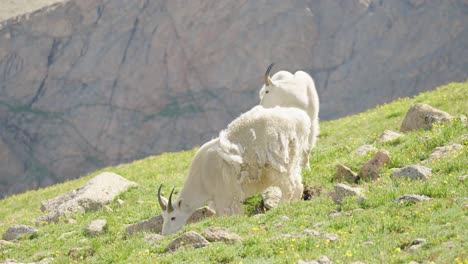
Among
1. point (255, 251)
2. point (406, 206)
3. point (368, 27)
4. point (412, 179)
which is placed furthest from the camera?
point (368, 27)

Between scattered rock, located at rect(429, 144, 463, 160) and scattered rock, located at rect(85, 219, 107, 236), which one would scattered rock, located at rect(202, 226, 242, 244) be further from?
scattered rock, located at rect(429, 144, 463, 160)

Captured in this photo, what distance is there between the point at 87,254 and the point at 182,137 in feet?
242

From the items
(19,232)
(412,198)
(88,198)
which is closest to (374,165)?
(412,198)

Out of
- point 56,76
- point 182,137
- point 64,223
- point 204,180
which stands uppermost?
point 204,180

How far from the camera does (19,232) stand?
1627cm

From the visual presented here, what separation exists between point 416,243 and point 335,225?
1.87 metres

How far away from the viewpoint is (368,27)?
283 feet

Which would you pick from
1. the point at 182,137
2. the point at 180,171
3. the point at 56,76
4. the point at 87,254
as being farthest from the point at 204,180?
the point at 56,76

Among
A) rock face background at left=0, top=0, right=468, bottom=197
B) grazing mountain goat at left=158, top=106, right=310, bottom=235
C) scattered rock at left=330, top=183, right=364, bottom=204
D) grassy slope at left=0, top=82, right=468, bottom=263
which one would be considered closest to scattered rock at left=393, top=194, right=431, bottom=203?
grassy slope at left=0, top=82, right=468, bottom=263

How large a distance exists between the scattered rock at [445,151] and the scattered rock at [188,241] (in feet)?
18.8

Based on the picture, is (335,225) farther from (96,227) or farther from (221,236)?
(96,227)

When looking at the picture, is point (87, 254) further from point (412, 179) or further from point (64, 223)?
point (412, 179)

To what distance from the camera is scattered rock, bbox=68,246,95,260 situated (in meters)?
12.6

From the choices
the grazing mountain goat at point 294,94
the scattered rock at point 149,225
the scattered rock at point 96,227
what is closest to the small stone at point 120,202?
the scattered rock at point 96,227
